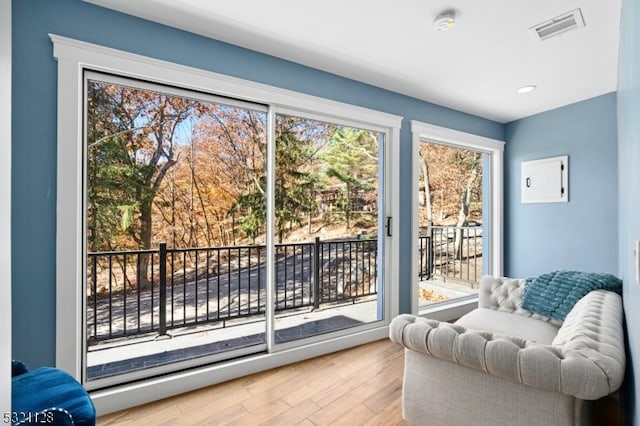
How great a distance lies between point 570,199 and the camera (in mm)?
3523

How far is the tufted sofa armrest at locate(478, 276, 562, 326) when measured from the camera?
2531 millimetres

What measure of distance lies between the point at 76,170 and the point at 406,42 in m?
2.30

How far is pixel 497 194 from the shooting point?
4.12 meters

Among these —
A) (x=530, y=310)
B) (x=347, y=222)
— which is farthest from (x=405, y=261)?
(x=530, y=310)

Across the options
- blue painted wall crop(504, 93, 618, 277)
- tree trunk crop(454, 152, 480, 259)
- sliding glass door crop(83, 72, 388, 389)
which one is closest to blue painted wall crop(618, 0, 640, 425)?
sliding glass door crop(83, 72, 388, 389)

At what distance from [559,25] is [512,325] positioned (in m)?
2.01

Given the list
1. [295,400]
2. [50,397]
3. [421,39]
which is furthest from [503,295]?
[50,397]

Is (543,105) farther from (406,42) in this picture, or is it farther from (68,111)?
(68,111)

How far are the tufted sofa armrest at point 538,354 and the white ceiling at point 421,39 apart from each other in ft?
A: 5.87

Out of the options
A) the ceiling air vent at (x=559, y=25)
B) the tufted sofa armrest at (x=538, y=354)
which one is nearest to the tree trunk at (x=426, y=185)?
the ceiling air vent at (x=559, y=25)

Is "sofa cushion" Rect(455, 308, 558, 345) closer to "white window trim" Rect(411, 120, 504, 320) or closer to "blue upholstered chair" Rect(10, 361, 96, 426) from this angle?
"white window trim" Rect(411, 120, 504, 320)

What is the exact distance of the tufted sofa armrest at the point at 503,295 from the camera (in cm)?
253

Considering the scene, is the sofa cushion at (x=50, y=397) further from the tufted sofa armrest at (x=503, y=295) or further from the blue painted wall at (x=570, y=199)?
the blue painted wall at (x=570, y=199)

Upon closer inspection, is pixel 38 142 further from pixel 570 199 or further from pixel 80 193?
pixel 570 199
